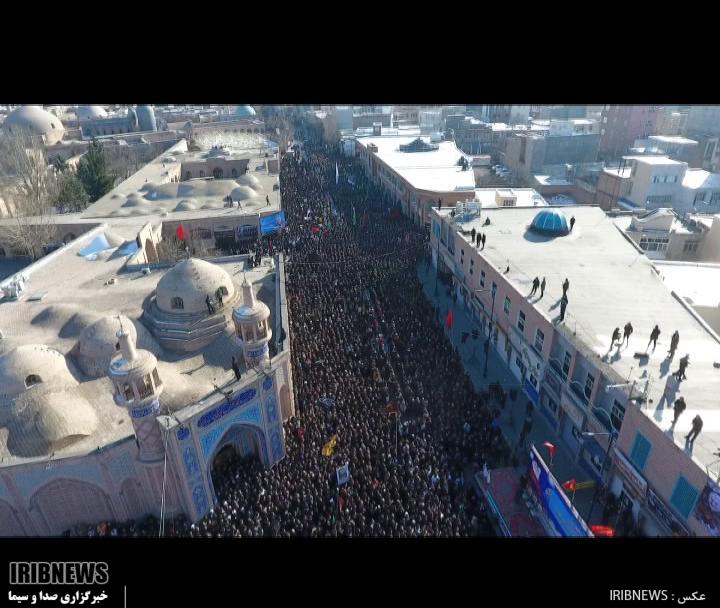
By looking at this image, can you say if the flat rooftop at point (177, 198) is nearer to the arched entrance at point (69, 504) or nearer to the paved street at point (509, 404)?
the paved street at point (509, 404)

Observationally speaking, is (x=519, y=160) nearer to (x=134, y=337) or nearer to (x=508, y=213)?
(x=508, y=213)

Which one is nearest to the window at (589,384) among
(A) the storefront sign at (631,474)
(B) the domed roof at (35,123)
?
(A) the storefront sign at (631,474)

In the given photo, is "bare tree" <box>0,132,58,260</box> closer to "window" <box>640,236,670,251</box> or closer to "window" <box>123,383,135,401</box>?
"window" <box>123,383,135,401</box>

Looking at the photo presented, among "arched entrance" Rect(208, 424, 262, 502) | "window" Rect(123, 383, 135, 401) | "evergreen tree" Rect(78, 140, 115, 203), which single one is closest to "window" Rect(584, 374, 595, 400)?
"arched entrance" Rect(208, 424, 262, 502)

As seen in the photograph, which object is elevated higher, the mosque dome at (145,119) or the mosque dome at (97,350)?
the mosque dome at (145,119)

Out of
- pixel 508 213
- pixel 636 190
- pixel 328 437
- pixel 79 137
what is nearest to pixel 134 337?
pixel 328 437

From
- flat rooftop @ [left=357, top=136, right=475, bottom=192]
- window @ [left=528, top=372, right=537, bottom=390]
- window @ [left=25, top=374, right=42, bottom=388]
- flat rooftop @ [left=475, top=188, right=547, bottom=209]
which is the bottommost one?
window @ [left=528, top=372, right=537, bottom=390]

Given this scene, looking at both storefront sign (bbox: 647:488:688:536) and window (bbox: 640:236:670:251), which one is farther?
window (bbox: 640:236:670:251)
